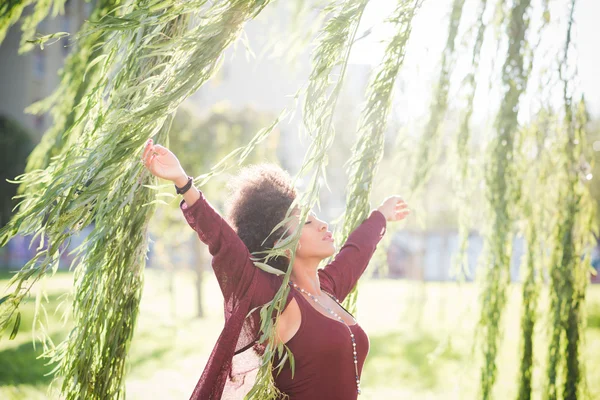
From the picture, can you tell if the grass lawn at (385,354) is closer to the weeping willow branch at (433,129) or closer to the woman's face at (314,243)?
the weeping willow branch at (433,129)

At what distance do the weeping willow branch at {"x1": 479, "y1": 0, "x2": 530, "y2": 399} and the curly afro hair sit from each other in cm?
126

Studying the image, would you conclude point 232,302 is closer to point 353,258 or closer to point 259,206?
point 259,206

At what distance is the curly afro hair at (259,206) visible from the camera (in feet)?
6.77

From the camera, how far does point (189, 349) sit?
9.10 metres

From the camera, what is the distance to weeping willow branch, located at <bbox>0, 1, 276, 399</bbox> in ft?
5.38

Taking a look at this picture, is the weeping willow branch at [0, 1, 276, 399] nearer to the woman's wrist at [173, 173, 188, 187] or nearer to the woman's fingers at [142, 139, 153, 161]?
the woman's fingers at [142, 139, 153, 161]

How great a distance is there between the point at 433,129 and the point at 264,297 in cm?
172

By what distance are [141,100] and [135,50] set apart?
18 centimetres

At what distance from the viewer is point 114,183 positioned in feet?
5.65

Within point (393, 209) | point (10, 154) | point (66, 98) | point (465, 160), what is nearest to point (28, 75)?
point (10, 154)

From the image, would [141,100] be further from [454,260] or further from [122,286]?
[454,260]

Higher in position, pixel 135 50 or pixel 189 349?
pixel 135 50

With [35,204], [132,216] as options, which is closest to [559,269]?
[132,216]

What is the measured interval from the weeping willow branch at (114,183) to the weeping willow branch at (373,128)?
674 mm
